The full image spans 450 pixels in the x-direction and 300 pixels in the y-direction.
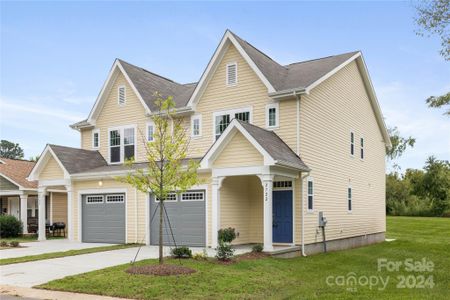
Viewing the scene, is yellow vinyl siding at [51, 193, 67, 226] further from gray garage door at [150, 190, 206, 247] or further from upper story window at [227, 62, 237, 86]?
upper story window at [227, 62, 237, 86]

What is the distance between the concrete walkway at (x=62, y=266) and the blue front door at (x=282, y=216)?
1.62m

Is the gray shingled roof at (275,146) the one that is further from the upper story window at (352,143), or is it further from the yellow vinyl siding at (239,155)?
the upper story window at (352,143)

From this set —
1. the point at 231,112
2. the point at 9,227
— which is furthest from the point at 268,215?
the point at 9,227

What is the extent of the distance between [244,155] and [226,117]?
161 inches

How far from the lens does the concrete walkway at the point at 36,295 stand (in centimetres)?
1054

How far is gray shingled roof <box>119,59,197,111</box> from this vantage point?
24.1 meters

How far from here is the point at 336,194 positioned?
2233 centimetres

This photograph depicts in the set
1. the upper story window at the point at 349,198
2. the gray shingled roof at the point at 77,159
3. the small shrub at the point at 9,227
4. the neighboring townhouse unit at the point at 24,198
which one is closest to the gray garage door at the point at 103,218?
the gray shingled roof at the point at 77,159

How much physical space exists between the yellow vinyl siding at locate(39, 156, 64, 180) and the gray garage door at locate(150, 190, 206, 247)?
227 inches

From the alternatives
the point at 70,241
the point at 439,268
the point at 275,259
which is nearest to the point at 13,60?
the point at 70,241

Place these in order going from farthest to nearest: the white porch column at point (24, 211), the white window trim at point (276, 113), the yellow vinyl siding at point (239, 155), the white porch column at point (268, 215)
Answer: the white porch column at point (24, 211), the white window trim at point (276, 113), the yellow vinyl siding at point (239, 155), the white porch column at point (268, 215)

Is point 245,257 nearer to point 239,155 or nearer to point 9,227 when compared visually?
point 239,155

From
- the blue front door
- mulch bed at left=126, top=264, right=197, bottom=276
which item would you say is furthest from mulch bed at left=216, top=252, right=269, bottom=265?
the blue front door

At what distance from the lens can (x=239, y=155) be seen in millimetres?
17750
